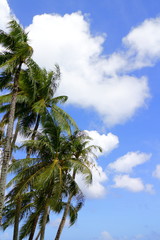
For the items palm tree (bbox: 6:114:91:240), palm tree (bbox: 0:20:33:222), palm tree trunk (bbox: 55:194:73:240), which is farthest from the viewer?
palm tree trunk (bbox: 55:194:73:240)

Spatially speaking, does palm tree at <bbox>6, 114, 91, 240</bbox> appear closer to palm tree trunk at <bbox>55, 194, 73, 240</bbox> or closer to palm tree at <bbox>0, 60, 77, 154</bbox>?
palm tree at <bbox>0, 60, 77, 154</bbox>

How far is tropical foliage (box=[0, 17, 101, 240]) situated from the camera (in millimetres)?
18250

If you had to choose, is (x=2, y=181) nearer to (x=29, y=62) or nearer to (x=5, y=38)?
(x=29, y=62)

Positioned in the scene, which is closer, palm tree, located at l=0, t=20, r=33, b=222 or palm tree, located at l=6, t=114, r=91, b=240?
palm tree, located at l=0, t=20, r=33, b=222

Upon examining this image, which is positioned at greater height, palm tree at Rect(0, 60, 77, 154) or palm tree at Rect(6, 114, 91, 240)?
palm tree at Rect(0, 60, 77, 154)

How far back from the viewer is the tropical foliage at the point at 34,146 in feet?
59.9

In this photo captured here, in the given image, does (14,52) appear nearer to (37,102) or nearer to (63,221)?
(37,102)

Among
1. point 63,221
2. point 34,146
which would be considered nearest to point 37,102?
point 34,146

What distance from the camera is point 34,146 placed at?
2138cm

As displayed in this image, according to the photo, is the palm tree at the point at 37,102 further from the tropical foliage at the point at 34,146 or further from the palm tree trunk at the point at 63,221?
the palm tree trunk at the point at 63,221

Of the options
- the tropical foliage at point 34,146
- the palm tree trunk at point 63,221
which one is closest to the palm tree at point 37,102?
the tropical foliage at point 34,146

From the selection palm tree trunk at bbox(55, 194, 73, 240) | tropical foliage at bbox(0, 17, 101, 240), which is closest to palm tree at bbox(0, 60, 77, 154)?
tropical foliage at bbox(0, 17, 101, 240)

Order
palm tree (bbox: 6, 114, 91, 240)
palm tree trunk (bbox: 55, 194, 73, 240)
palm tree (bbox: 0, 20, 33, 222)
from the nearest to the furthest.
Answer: palm tree (bbox: 0, 20, 33, 222)
palm tree (bbox: 6, 114, 91, 240)
palm tree trunk (bbox: 55, 194, 73, 240)

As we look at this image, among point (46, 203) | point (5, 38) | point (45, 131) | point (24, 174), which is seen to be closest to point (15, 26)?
point (5, 38)
